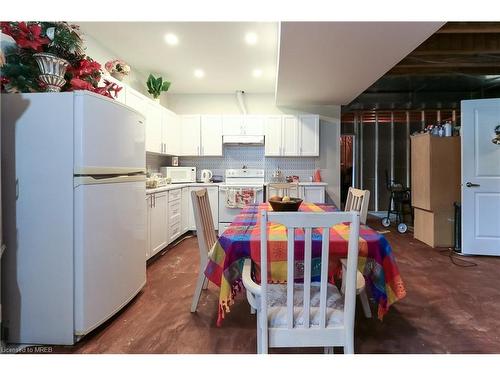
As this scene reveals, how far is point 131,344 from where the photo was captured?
1.76 metres

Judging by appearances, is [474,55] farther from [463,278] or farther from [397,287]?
[397,287]

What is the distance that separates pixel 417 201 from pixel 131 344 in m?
4.20

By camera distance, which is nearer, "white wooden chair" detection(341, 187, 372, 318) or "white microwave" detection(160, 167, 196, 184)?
"white wooden chair" detection(341, 187, 372, 318)

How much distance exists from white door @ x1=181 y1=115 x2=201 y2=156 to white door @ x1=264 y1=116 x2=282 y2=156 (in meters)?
1.21

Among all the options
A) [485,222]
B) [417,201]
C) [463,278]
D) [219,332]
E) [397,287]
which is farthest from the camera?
[417,201]

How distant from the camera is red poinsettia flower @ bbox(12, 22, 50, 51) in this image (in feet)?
5.85

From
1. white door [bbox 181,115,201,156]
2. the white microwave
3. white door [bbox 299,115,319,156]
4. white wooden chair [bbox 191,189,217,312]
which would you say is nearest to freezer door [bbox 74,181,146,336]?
white wooden chair [bbox 191,189,217,312]

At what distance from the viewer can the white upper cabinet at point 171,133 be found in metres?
4.23

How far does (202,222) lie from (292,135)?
10.6 feet

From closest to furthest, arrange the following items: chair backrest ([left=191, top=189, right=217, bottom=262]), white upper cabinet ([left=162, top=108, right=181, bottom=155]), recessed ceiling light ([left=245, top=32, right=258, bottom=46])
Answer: chair backrest ([left=191, top=189, right=217, bottom=262]) → recessed ceiling light ([left=245, top=32, right=258, bottom=46]) → white upper cabinet ([left=162, top=108, right=181, bottom=155])

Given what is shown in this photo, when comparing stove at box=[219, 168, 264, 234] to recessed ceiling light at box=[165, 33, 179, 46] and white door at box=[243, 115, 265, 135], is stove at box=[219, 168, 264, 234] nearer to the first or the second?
white door at box=[243, 115, 265, 135]

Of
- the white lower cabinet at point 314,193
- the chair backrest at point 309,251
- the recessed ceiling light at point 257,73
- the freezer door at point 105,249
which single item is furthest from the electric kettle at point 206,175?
the chair backrest at point 309,251

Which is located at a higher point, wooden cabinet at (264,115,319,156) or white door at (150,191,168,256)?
wooden cabinet at (264,115,319,156)
